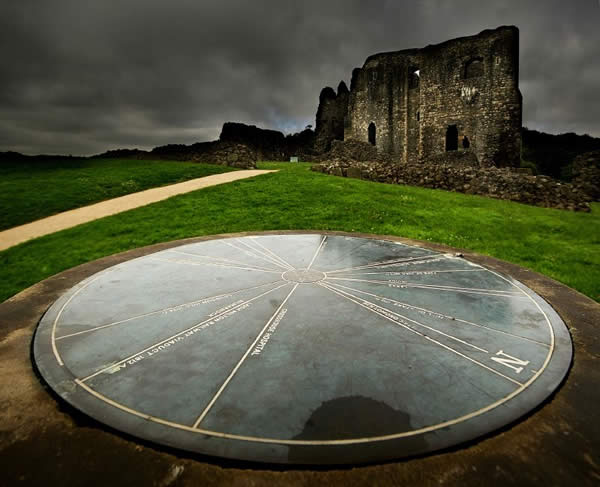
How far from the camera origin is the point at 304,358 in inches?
81.2

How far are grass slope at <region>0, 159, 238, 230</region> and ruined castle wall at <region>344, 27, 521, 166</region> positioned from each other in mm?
16745

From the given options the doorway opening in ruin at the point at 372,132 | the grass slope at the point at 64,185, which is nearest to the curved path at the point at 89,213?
the grass slope at the point at 64,185

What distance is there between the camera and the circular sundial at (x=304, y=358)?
5.08ft

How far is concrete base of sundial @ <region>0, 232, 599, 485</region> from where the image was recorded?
145cm

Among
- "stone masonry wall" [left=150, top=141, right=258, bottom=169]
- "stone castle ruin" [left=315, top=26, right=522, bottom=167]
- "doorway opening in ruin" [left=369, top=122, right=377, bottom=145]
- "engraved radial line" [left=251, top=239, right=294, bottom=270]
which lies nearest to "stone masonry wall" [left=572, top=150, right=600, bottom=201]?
"stone castle ruin" [left=315, top=26, right=522, bottom=167]

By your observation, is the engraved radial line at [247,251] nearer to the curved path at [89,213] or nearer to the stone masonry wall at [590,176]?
the curved path at [89,213]

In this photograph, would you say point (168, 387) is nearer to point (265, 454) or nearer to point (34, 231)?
point (265, 454)

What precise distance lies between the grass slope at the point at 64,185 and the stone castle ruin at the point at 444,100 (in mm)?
16744

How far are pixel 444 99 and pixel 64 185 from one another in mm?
23988

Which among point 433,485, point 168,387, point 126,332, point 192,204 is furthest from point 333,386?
point 192,204

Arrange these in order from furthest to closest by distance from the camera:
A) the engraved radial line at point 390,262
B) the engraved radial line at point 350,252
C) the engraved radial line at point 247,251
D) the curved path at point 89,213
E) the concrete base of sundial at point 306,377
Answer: the curved path at point 89,213, the engraved radial line at point 247,251, the engraved radial line at point 350,252, the engraved radial line at point 390,262, the concrete base of sundial at point 306,377

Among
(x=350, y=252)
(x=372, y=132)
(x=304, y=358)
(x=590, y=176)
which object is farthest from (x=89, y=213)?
(x=372, y=132)

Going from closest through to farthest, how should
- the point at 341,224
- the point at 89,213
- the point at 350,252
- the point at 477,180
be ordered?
the point at 350,252, the point at 341,224, the point at 89,213, the point at 477,180

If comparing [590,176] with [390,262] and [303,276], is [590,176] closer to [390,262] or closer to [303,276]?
[390,262]
